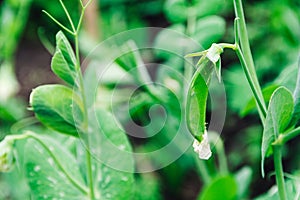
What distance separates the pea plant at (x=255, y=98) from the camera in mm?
498

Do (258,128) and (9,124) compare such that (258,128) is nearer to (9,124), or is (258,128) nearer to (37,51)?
(9,124)

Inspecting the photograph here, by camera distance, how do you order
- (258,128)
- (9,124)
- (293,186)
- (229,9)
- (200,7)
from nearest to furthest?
(293,186), (200,7), (9,124), (258,128), (229,9)

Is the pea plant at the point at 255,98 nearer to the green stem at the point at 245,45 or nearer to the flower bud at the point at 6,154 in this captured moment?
the green stem at the point at 245,45

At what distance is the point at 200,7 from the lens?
0.94m

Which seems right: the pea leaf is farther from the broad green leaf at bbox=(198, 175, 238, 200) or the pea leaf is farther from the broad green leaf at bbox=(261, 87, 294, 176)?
the broad green leaf at bbox=(198, 175, 238, 200)

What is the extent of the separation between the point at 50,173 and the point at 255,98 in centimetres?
29

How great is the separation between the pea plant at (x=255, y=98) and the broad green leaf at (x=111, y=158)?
0.55 ft

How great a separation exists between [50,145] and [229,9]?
5.05 ft

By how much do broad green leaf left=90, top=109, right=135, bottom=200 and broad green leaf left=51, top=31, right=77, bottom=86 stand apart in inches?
3.9

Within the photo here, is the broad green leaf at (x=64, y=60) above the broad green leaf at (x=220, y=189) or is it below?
above

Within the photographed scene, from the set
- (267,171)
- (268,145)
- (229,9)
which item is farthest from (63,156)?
(229,9)

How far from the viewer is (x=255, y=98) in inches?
21.5

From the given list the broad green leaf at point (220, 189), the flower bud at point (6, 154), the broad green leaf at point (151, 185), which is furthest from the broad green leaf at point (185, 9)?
the broad green leaf at point (151, 185)

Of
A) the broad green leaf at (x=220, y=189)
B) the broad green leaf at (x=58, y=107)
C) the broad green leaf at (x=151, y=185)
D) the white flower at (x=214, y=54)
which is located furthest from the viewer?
the broad green leaf at (x=151, y=185)
